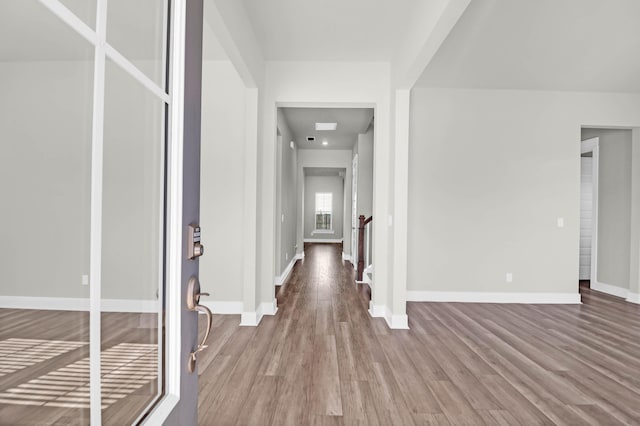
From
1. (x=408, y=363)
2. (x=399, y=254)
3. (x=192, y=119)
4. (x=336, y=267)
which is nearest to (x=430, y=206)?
(x=399, y=254)

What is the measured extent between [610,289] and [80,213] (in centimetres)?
658

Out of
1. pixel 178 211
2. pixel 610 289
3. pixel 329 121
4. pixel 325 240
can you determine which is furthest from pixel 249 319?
pixel 325 240

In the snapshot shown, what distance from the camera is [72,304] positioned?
61 cm

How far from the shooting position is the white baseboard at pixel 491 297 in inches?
178

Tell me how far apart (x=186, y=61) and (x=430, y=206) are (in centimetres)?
411

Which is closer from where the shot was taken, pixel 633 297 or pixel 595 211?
pixel 633 297

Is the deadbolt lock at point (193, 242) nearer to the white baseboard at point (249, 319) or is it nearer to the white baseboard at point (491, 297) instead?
the white baseboard at point (249, 319)

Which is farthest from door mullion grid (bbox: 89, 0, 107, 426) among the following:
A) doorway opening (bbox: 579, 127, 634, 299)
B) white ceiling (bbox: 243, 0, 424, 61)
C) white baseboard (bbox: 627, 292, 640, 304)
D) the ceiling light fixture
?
doorway opening (bbox: 579, 127, 634, 299)

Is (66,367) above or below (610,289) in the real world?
above

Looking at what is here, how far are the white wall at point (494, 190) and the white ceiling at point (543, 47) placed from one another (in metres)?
0.30

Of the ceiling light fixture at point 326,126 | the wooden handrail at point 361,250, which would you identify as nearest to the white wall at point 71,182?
the wooden handrail at point 361,250

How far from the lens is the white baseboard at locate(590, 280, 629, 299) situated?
485 centimetres

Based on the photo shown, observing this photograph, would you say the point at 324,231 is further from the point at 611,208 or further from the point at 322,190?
the point at 611,208

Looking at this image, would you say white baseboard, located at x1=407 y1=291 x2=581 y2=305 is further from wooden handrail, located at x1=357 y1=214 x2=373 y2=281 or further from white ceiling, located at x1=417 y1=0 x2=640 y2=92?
white ceiling, located at x1=417 y1=0 x2=640 y2=92
